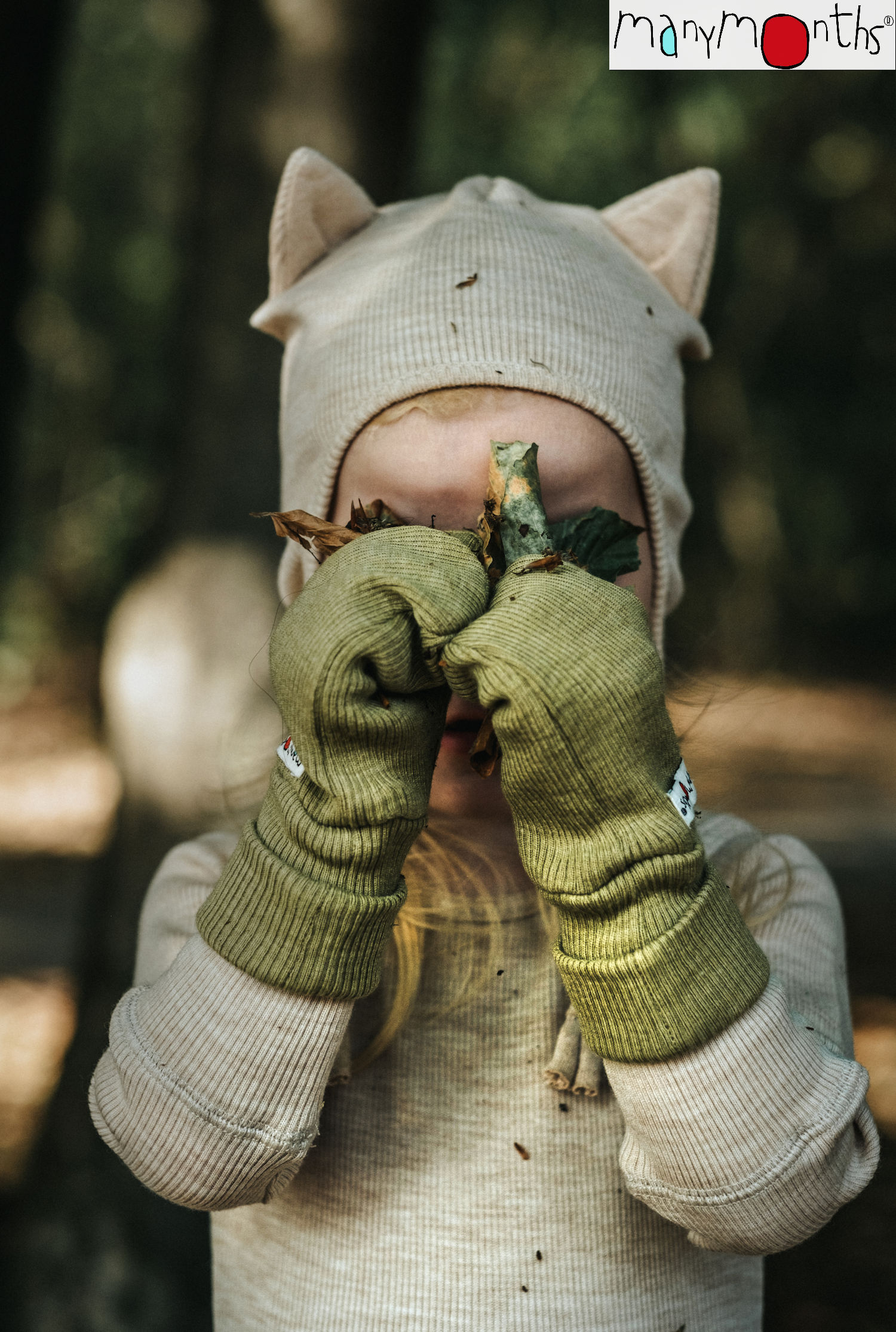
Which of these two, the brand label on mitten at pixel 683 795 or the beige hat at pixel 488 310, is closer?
the brand label on mitten at pixel 683 795

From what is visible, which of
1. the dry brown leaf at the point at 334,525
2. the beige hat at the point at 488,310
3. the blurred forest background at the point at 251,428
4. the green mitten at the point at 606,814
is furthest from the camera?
the blurred forest background at the point at 251,428

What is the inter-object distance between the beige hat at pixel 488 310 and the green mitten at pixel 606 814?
0.47 meters

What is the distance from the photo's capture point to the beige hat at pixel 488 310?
5.04ft

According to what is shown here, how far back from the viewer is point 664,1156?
1232mm

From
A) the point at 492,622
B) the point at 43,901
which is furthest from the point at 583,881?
the point at 43,901

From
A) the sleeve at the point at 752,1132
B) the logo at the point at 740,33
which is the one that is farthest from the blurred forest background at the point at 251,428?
the logo at the point at 740,33

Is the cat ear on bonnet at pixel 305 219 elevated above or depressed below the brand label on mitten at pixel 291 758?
above

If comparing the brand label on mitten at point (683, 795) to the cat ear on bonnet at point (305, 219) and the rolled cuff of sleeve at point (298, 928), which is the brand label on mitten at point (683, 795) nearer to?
the rolled cuff of sleeve at point (298, 928)

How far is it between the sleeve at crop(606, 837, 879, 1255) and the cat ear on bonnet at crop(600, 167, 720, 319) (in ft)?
3.76

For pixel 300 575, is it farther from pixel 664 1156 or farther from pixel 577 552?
pixel 664 1156

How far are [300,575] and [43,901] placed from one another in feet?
16.7

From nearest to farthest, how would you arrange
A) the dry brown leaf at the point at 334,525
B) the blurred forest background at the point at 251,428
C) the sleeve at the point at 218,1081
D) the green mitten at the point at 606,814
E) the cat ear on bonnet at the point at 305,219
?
the green mitten at the point at 606,814 → the sleeve at the point at 218,1081 → the dry brown leaf at the point at 334,525 → the cat ear on bonnet at the point at 305,219 → the blurred forest background at the point at 251,428

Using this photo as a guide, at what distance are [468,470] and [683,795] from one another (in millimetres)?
485

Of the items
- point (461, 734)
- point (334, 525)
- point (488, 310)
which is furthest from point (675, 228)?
point (461, 734)
